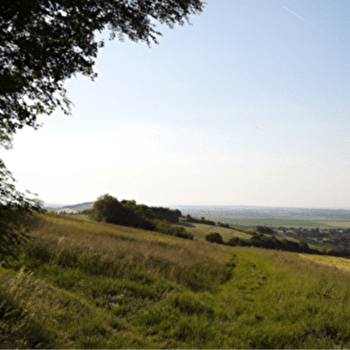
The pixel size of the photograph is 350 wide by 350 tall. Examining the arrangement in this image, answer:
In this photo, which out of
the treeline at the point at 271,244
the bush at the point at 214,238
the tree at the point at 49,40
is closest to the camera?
the tree at the point at 49,40

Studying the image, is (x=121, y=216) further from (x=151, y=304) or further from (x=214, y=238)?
(x=151, y=304)

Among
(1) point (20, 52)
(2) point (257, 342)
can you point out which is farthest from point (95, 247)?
(1) point (20, 52)

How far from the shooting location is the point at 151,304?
6.83 m

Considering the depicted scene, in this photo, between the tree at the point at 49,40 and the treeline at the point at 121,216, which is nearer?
the tree at the point at 49,40

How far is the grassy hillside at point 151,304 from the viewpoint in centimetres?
455

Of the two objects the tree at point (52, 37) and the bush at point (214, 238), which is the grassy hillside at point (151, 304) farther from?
the bush at point (214, 238)

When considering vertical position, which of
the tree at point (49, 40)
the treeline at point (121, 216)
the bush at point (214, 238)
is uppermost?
the tree at point (49, 40)

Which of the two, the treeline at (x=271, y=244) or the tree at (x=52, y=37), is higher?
the tree at (x=52, y=37)

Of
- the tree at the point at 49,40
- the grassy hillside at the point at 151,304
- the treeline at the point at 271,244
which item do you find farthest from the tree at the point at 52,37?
the treeline at the point at 271,244

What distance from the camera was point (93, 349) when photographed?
14.0 feet

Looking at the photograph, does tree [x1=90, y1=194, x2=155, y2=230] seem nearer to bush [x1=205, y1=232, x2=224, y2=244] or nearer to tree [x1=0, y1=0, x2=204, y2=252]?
bush [x1=205, y1=232, x2=224, y2=244]

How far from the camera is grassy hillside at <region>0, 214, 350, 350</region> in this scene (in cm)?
455

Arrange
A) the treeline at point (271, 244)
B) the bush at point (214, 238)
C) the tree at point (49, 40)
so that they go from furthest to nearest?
the bush at point (214, 238), the treeline at point (271, 244), the tree at point (49, 40)

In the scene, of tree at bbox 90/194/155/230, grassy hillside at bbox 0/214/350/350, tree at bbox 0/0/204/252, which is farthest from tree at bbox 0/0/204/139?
tree at bbox 90/194/155/230
